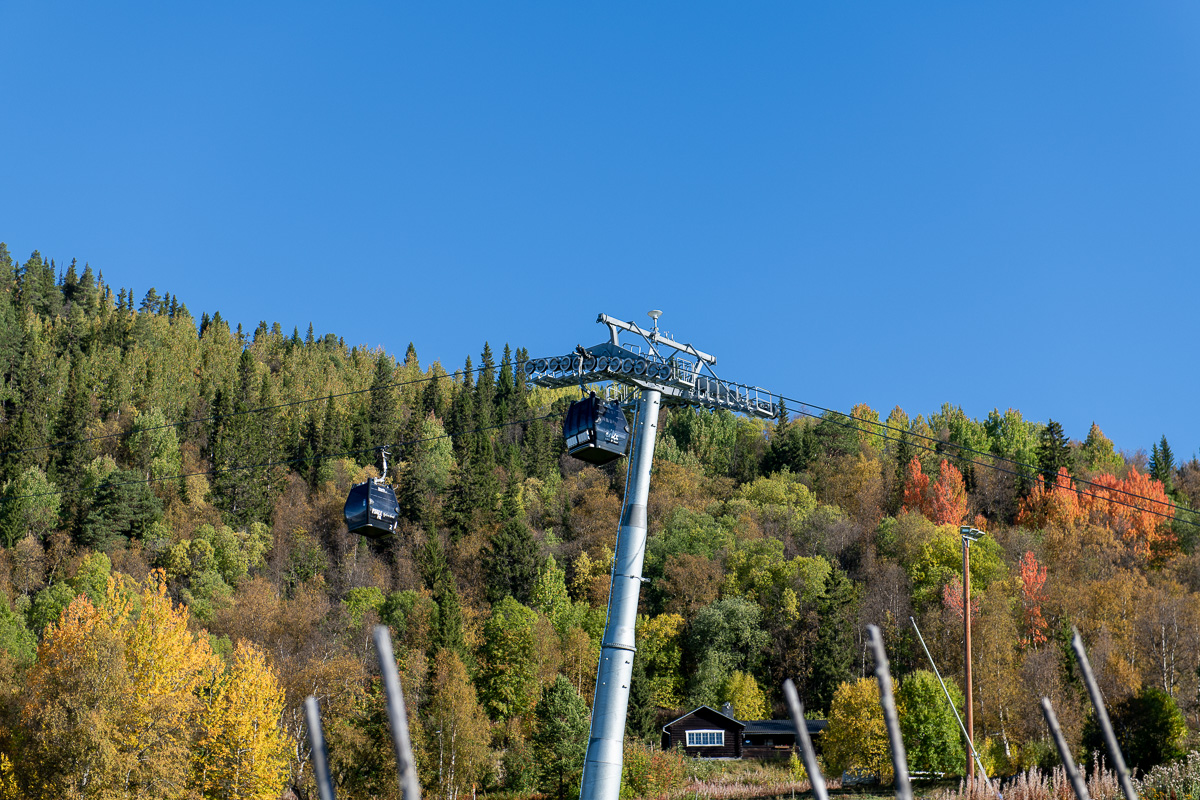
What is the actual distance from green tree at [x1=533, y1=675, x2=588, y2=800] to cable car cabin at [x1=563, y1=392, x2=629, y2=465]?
33.6 m

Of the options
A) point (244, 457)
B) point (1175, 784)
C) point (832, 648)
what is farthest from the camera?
point (244, 457)

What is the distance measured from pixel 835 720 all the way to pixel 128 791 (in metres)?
29.9

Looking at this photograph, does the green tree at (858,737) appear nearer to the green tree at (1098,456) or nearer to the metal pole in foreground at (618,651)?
the metal pole in foreground at (618,651)

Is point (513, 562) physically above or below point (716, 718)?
above

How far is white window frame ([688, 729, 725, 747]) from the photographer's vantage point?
68500 millimetres

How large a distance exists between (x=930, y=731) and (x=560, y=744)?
53.3 ft

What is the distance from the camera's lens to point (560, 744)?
5241cm

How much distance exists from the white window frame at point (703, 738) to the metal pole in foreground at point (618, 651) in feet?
169

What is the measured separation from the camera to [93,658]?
40875 mm

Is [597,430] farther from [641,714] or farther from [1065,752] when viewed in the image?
[641,714]

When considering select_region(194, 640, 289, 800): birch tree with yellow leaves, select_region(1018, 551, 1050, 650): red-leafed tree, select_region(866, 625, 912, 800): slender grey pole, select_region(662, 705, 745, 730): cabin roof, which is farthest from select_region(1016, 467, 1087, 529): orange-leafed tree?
select_region(866, 625, 912, 800): slender grey pole

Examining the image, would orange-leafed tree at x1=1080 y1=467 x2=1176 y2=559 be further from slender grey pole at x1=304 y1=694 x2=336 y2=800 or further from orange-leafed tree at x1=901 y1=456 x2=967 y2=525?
slender grey pole at x1=304 y1=694 x2=336 y2=800

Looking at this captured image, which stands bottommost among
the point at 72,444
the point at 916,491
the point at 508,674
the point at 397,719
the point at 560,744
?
the point at 560,744

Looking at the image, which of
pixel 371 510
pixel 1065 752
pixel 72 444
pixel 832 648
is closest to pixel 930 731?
pixel 832 648
